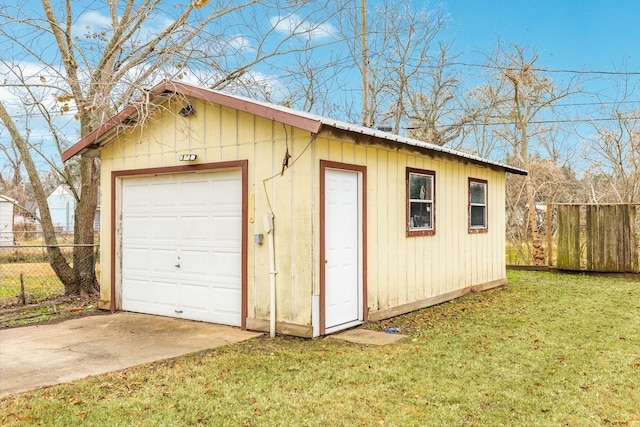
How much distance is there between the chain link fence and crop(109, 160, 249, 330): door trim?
52.4 inches

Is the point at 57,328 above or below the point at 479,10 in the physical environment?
below

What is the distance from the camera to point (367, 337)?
6.36 metres

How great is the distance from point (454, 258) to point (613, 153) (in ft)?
33.9

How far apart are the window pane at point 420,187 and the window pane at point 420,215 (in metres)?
0.12

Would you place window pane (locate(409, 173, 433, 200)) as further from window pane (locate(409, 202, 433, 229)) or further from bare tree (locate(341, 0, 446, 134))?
bare tree (locate(341, 0, 446, 134))

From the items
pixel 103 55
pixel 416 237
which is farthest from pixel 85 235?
pixel 416 237

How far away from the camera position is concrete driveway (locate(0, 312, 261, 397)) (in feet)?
16.0

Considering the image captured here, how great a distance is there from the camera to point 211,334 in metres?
6.50

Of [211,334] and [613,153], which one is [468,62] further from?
[211,334]

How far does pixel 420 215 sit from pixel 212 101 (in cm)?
383

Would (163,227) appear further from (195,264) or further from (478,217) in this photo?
(478,217)

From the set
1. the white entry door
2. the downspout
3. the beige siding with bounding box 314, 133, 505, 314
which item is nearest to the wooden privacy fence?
the beige siding with bounding box 314, 133, 505, 314

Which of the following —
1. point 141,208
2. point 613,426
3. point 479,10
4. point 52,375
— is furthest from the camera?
point 479,10

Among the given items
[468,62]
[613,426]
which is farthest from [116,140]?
[468,62]
